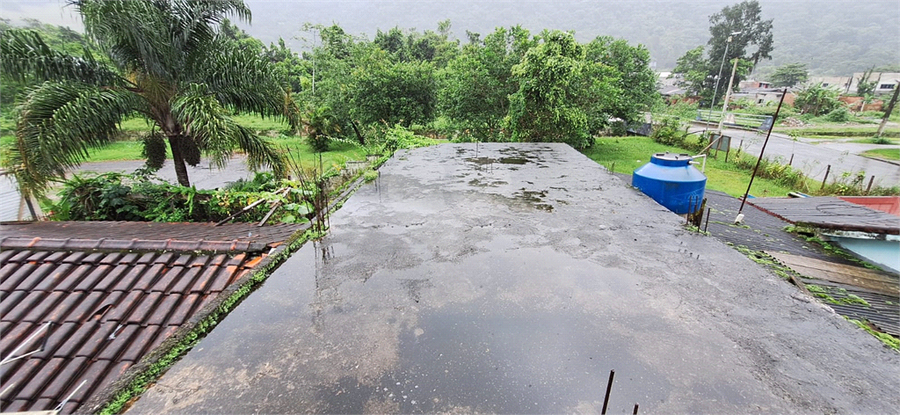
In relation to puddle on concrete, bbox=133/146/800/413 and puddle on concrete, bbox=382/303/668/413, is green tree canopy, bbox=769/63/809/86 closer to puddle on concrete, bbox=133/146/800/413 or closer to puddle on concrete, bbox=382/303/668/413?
puddle on concrete, bbox=133/146/800/413

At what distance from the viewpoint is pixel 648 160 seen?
19734 mm

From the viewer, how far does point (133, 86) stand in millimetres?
7719

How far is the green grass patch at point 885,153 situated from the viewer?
20641 mm

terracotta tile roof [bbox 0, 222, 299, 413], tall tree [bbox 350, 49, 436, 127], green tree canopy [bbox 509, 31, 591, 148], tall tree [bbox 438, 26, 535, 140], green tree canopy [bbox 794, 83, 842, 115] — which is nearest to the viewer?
terracotta tile roof [bbox 0, 222, 299, 413]

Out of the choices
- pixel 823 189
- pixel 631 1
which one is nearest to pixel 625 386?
pixel 823 189

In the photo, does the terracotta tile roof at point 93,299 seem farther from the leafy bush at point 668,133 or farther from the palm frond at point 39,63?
the leafy bush at point 668,133

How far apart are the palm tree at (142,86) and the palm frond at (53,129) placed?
0.05 ft

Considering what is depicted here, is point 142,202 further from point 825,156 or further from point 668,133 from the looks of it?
point 825,156

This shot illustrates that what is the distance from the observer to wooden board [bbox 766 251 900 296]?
4.62 meters

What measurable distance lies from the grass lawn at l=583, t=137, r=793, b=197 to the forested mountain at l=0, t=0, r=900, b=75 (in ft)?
148

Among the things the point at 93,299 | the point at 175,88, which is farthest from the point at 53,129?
the point at 93,299

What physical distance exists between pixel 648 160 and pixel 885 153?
51.2 ft

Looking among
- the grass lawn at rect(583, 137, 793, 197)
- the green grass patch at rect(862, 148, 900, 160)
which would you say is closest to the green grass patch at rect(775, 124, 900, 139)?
the green grass patch at rect(862, 148, 900, 160)

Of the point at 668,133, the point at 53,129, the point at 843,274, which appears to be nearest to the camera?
the point at 843,274
